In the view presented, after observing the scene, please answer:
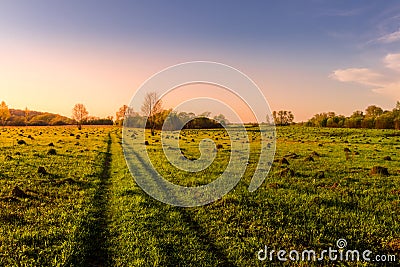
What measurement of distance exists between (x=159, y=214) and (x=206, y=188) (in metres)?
4.59

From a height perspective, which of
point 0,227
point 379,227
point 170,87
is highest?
point 170,87

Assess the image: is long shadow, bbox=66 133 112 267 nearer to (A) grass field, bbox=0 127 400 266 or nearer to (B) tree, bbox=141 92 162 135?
(A) grass field, bbox=0 127 400 266

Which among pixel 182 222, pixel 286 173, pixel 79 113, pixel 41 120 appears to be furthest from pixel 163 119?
pixel 41 120

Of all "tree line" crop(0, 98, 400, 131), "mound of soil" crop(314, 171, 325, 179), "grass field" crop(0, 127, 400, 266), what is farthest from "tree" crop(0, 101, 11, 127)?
"mound of soil" crop(314, 171, 325, 179)

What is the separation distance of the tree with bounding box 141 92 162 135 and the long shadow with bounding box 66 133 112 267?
186 ft

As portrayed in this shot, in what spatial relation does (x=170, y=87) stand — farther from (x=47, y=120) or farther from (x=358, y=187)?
(x=47, y=120)

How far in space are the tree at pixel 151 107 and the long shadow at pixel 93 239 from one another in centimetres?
5678

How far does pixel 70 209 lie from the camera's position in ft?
38.3

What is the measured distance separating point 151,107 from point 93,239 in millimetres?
63100

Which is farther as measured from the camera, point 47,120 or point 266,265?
point 47,120

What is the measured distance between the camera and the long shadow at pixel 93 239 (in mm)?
7675

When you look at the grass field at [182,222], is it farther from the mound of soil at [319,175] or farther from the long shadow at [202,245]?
the mound of soil at [319,175]

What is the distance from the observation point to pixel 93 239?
8.98m

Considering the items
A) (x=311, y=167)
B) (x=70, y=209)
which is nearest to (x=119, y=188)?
(x=70, y=209)
